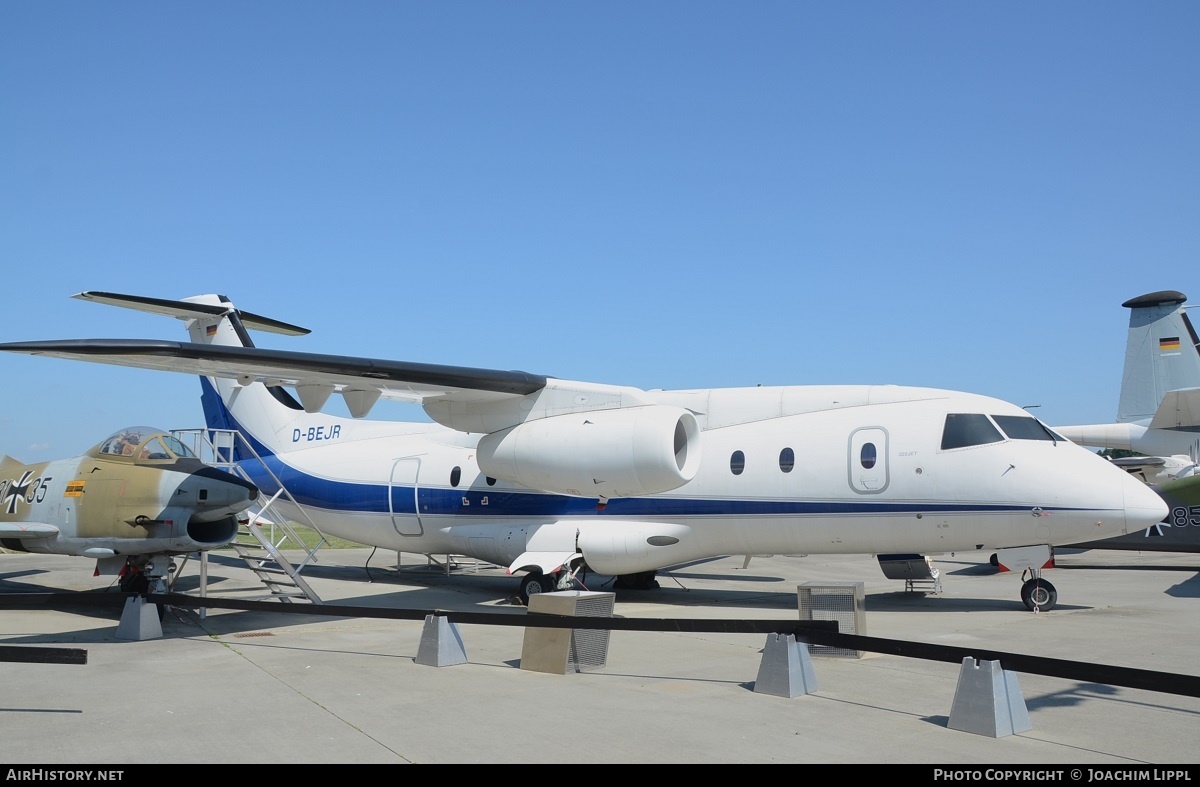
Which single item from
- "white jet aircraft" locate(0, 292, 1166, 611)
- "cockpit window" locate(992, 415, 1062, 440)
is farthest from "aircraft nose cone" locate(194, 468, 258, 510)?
"cockpit window" locate(992, 415, 1062, 440)

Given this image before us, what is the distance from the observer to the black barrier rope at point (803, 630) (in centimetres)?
522

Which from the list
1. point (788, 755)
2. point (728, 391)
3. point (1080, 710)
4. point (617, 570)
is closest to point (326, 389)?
point (617, 570)

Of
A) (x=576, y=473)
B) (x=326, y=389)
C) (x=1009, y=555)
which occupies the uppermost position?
(x=326, y=389)

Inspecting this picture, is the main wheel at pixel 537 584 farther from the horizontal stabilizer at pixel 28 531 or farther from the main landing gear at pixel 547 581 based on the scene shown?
the horizontal stabilizer at pixel 28 531

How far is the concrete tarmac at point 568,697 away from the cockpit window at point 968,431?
2281 mm

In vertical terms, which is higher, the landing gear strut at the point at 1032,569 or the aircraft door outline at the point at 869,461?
the aircraft door outline at the point at 869,461

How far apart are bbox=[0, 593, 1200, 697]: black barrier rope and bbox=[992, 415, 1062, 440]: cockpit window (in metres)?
5.26

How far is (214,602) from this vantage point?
368 inches

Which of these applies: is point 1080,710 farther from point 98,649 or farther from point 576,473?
point 98,649

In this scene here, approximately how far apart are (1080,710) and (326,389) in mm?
9286

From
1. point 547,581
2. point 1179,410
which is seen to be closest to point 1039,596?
point 547,581

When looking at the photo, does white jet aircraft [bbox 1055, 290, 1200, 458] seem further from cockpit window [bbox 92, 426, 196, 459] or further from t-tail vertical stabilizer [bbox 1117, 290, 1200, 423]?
cockpit window [bbox 92, 426, 196, 459]

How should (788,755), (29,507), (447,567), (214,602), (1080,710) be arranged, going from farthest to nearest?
(447,567), (29,507), (214,602), (1080,710), (788,755)

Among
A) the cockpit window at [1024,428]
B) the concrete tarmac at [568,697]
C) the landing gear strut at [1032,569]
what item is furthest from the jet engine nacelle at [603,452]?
the landing gear strut at [1032,569]
